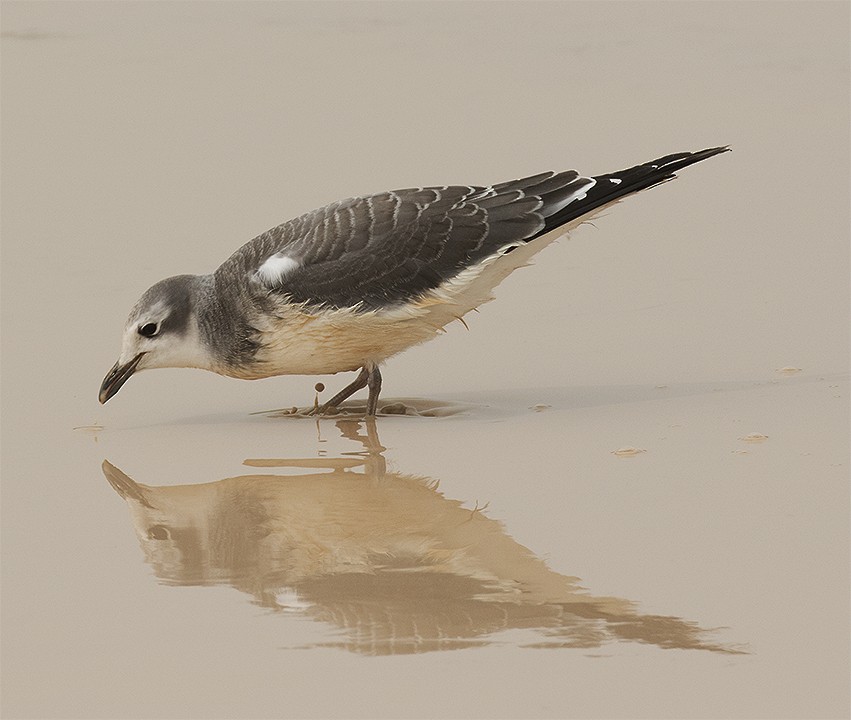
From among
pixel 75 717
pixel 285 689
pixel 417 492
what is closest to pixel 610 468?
pixel 417 492

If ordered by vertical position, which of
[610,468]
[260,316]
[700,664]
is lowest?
[700,664]

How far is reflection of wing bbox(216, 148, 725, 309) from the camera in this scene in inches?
327

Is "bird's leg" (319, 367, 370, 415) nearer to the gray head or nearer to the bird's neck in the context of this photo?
the bird's neck

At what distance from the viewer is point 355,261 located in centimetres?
834

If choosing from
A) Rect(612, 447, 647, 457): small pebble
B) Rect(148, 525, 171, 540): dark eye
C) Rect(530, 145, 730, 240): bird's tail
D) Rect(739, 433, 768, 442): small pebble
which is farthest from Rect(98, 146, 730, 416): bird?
Rect(148, 525, 171, 540): dark eye

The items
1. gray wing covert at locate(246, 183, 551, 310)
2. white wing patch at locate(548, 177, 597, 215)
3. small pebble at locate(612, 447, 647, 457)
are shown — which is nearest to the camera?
small pebble at locate(612, 447, 647, 457)

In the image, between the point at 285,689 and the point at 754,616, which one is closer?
the point at 285,689

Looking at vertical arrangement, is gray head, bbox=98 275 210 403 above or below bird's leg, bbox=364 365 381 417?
above

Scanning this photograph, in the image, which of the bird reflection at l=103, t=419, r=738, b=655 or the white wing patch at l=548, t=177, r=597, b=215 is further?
the white wing patch at l=548, t=177, r=597, b=215

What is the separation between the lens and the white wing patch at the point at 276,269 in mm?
8312

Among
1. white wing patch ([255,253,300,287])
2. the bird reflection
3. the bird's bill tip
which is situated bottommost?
the bird reflection

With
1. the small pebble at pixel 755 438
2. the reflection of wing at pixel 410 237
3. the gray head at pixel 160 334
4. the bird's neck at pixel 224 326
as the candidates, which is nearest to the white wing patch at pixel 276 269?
the reflection of wing at pixel 410 237

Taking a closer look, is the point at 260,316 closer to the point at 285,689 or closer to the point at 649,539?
the point at 649,539

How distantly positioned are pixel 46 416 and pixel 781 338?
176 inches
